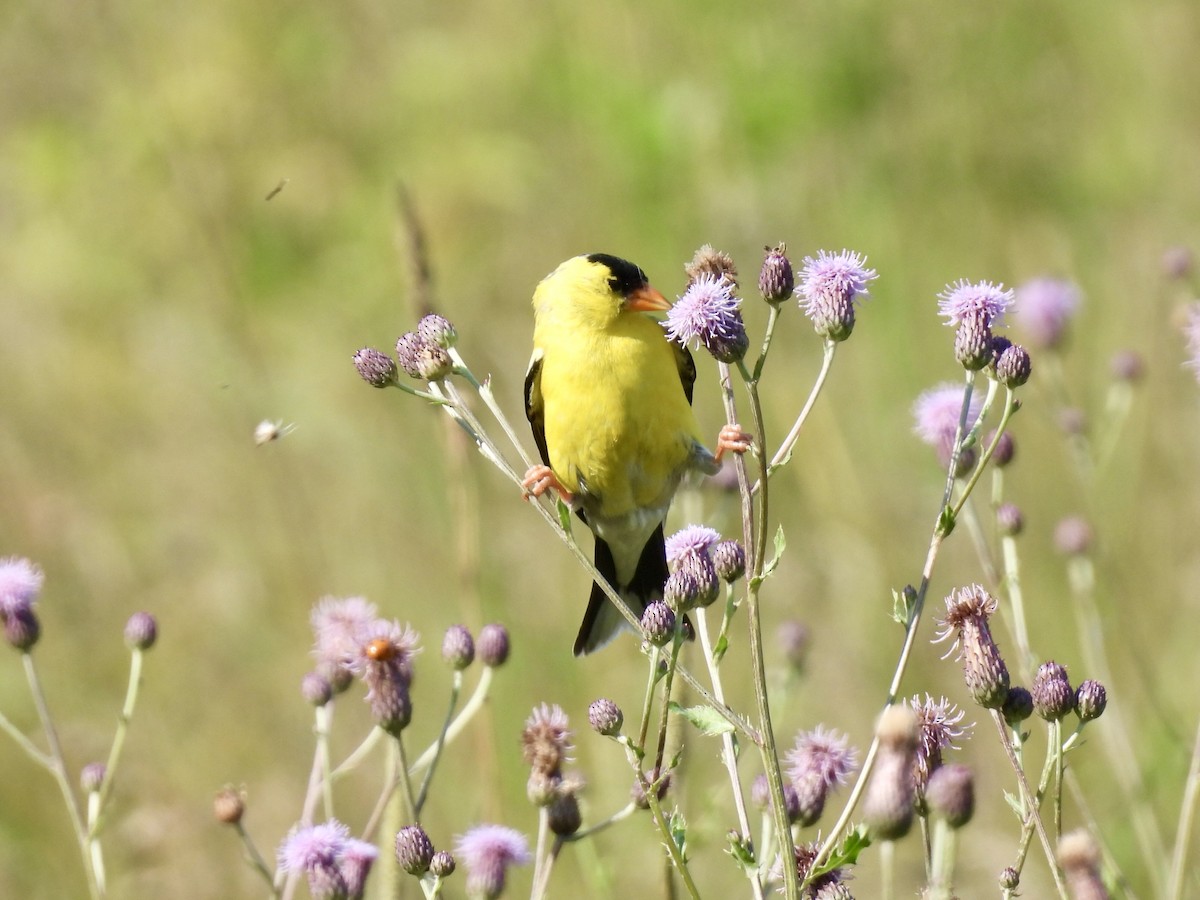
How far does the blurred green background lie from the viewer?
4172 millimetres

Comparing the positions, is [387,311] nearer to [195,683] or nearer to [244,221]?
[244,221]

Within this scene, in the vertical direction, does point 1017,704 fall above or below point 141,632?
below

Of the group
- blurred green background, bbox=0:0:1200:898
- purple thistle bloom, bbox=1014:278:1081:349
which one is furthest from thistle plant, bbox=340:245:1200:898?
blurred green background, bbox=0:0:1200:898

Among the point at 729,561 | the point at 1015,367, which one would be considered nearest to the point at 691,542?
the point at 729,561

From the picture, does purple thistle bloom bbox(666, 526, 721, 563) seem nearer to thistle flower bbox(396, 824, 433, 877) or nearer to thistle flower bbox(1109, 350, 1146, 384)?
thistle flower bbox(396, 824, 433, 877)

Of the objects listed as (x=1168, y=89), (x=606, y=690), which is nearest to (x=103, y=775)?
(x=606, y=690)

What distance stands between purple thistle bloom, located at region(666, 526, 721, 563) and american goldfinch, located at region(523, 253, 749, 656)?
2.25 feet

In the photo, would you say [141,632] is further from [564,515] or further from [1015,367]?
[1015,367]

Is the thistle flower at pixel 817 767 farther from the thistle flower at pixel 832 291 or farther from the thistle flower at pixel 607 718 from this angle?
the thistle flower at pixel 832 291

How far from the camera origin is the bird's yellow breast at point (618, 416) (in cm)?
294

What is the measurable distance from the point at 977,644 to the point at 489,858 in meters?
0.78

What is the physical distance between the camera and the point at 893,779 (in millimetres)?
1379

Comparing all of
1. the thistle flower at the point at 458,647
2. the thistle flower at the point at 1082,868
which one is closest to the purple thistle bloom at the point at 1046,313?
the thistle flower at the point at 458,647

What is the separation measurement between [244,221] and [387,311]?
648 mm
